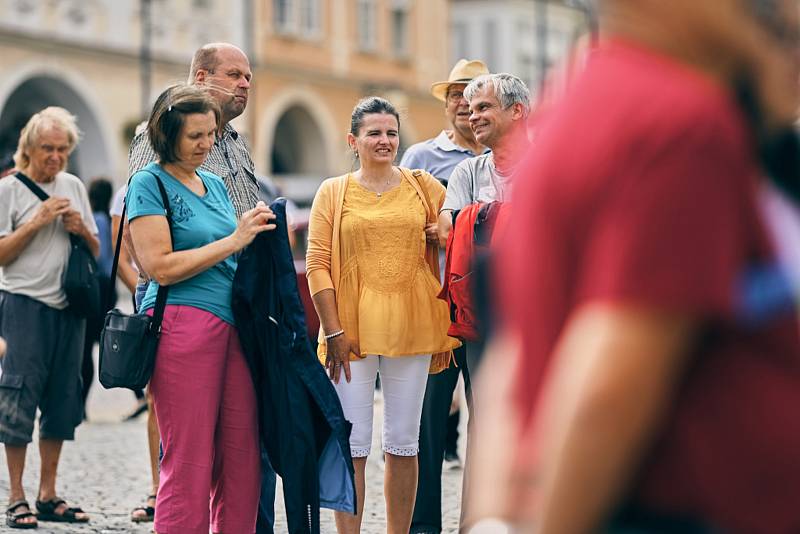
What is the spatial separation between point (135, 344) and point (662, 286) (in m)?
3.72

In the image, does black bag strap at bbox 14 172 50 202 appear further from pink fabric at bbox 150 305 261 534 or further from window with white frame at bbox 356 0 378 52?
window with white frame at bbox 356 0 378 52

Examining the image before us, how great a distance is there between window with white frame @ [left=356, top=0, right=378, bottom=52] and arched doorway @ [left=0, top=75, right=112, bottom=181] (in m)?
13.2

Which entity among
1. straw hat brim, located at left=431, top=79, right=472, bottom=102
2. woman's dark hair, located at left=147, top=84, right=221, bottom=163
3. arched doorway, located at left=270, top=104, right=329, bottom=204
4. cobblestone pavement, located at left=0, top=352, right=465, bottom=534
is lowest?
cobblestone pavement, located at left=0, top=352, right=465, bottom=534

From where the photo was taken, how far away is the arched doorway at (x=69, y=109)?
3266cm

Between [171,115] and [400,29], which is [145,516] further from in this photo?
[400,29]

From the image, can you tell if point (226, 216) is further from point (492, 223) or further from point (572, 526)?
point (572, 526)

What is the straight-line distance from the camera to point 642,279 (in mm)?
1695

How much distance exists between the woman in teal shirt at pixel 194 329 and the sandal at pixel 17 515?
6.36 feet

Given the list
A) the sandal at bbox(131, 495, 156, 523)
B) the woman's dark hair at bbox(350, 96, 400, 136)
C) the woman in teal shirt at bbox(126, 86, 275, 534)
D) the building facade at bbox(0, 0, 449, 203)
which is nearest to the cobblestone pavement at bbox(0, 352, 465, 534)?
the sandal at bbox(131, 495, 156, 523)

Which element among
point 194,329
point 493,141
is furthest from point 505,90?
point 194,329

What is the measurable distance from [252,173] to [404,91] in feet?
137

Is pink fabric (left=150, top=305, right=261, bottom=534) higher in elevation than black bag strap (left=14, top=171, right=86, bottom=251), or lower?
lower

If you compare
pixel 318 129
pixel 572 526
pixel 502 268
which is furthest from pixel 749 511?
pixel 318 129

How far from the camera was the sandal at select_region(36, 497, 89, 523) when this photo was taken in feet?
23.7
